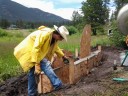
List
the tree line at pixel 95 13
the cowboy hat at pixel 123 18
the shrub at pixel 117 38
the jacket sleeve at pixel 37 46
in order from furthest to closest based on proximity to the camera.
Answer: the tree line at pixel 95 13 → the shrub at pixel 117 38 → the cowboy hat at pixel 123 18 → the jacket sleeve at pixel 37 46

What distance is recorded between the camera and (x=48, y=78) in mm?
7828

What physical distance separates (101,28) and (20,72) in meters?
42.2

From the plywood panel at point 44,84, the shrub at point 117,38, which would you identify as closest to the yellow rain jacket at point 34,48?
the plywood panel at point 44,84

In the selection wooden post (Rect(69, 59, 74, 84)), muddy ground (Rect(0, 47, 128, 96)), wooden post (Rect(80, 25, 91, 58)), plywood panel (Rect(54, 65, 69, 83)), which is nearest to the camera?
muddy ground (Rect(0, 47, 128, 96))

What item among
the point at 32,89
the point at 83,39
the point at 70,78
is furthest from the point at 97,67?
the point at 32,89

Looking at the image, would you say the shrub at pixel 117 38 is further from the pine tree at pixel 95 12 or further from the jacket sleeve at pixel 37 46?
the pine tree at pixel 95 12

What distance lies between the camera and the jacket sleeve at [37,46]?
726 cm

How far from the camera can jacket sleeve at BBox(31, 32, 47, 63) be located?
726cm

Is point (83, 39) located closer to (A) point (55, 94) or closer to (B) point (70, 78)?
(B) point (70, 78)

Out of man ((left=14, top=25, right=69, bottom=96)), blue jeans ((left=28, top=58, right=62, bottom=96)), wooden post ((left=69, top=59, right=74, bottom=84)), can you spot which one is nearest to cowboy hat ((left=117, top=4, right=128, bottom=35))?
wooden post ((left=69, top=59, right=74, bottom=84))

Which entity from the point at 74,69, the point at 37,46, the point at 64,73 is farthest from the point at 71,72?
the point at 37,46

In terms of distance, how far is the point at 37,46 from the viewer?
725 cm

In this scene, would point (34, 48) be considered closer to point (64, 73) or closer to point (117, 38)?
point (64, 73)

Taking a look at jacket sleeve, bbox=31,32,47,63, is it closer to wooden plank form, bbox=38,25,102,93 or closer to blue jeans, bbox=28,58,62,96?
blue jeans, bbox=28,58,62,96
